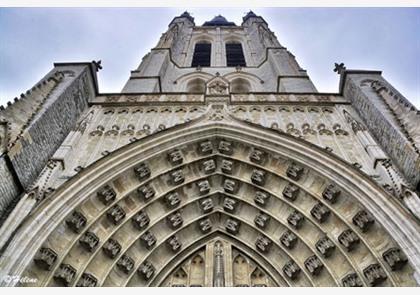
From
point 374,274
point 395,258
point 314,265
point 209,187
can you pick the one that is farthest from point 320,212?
point 209,187

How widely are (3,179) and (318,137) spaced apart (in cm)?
593

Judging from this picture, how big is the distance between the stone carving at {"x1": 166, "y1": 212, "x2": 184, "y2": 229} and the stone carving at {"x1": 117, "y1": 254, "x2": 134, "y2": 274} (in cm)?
109

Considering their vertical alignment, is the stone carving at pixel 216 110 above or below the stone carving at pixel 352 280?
above

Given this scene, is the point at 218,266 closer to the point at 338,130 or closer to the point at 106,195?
the point at 106,195

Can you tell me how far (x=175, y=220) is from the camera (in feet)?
24.6

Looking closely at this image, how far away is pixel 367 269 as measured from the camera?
583 centimetres

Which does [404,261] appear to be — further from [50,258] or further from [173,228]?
[50,258]

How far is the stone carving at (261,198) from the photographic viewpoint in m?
7.62

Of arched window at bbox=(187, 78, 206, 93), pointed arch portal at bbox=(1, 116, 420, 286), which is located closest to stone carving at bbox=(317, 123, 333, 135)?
pointed arch portal at bbox=(1, 116, 420, 286)

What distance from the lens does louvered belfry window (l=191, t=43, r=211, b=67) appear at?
1812cm

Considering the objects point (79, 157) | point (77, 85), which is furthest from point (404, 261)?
point (77, 85)

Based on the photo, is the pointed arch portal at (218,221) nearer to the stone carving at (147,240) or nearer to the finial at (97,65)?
the stone carving at (147,240)

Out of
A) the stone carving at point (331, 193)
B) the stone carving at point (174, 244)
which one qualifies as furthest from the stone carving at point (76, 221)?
the stone carving at point (331, 193)

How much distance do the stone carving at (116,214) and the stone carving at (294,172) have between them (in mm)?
3185
